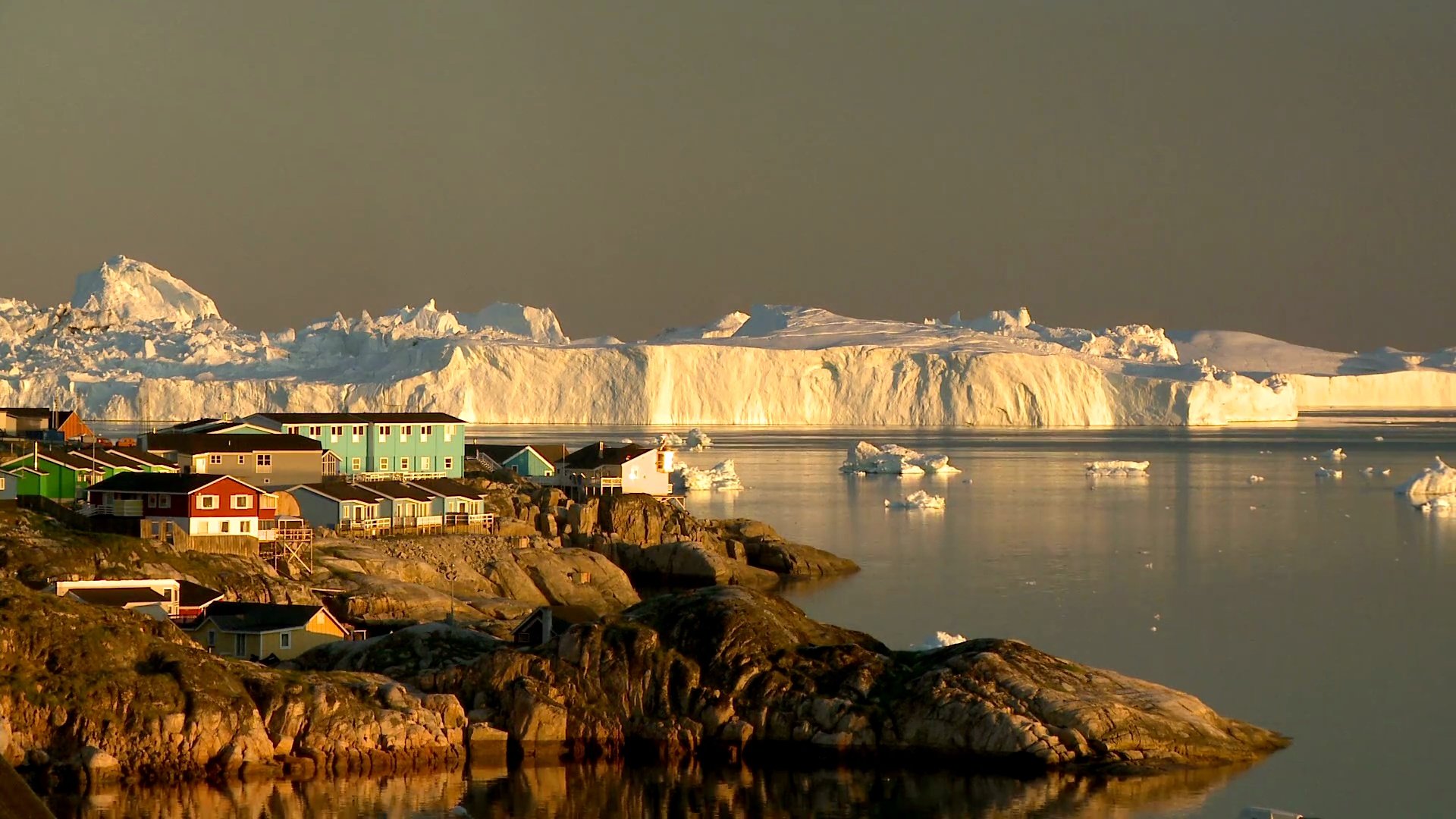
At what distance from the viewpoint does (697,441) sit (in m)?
58.7

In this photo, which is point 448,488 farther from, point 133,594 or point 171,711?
point 171,711

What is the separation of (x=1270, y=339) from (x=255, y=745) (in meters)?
131

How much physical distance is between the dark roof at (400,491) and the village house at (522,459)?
237 inches

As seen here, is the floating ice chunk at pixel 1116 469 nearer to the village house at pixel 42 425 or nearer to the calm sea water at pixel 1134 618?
the calm sea water at pixel 1134 618

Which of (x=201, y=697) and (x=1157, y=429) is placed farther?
(x=1157, y=429)

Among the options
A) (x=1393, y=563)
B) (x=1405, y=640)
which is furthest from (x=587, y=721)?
(x=1393, y=563)

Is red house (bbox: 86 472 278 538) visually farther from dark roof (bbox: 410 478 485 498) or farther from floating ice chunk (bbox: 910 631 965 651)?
floating ice chunk (bbox: 910 631 965 651)

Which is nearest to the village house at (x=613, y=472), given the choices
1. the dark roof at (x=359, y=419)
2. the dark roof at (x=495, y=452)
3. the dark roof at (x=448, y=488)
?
the dark roof at (x=495, y=452)

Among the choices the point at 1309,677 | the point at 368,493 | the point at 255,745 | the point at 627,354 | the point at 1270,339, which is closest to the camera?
the point at 255,745

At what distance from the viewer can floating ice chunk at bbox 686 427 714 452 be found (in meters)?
56.9

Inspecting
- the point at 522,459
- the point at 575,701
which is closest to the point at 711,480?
the point at 522,459

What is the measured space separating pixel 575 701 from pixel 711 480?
27.5 meters

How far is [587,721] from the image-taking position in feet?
43.6

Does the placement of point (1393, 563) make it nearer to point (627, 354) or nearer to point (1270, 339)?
point (627, 354)
